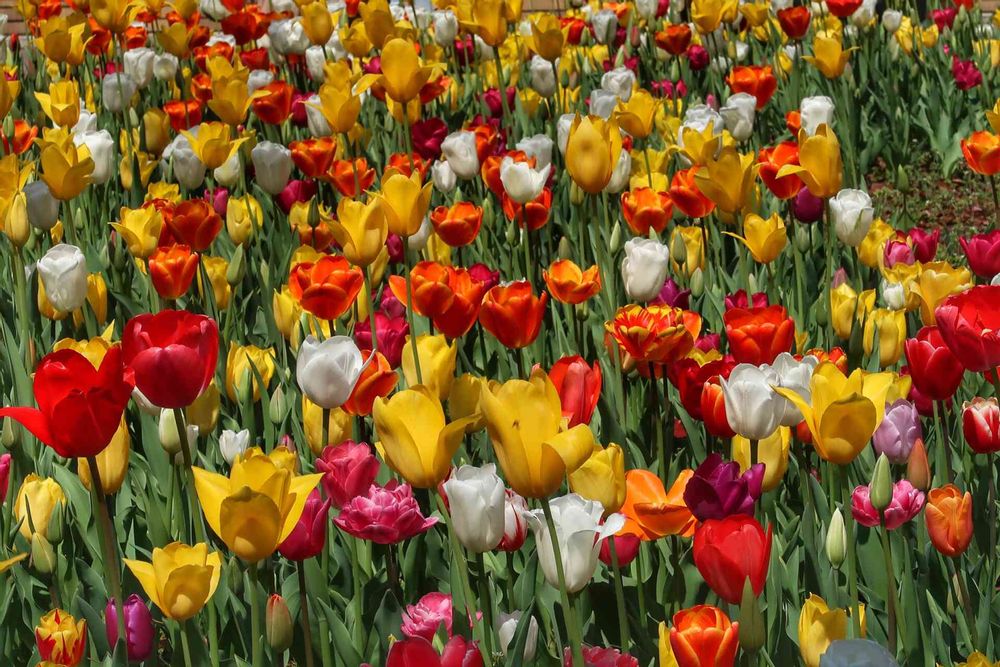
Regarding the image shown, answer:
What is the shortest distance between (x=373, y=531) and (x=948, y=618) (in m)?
0.80

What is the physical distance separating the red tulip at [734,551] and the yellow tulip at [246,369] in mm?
1155

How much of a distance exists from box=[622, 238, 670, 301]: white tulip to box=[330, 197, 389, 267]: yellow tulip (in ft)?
1.56

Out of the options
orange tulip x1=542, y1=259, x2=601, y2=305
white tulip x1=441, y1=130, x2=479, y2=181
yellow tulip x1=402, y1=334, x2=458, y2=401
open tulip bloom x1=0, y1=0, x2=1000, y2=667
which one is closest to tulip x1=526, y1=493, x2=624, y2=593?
open tulip bloom x1=0, y1=0, x2=1000, y2=667

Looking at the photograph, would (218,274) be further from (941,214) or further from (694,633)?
(941,214)

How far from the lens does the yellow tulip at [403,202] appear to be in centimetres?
209

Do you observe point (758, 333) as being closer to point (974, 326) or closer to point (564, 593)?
point (974, 326)

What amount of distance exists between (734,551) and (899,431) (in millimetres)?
600

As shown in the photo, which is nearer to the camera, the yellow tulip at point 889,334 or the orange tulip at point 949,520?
the orange tulip at point 949,520

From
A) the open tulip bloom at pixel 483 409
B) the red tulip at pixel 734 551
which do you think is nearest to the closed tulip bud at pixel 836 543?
the open tulip bloom at pixel 483 409

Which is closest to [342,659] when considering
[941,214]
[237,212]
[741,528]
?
[741,528]

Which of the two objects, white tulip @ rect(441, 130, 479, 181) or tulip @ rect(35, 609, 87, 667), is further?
white tulip @ rect(441, 130, 479, 181)

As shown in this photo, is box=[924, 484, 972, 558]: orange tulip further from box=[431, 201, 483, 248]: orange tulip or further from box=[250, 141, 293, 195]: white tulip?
box=[250, 141, 293, 195]: white tulip

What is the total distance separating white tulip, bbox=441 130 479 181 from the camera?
3184mm

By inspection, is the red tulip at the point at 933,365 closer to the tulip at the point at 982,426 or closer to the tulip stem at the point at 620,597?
the tulip at the point at 982,426
